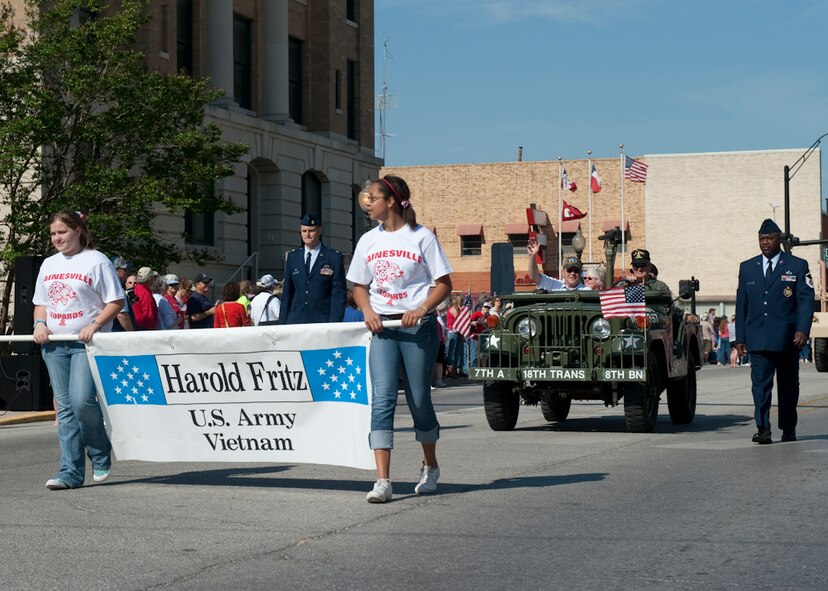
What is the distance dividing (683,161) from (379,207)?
62191mm

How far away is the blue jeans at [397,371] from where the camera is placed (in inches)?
330

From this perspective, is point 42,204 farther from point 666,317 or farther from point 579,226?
point 579,226

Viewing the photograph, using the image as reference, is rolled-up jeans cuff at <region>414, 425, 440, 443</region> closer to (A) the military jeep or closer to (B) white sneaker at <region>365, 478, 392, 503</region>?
(B) white sneaker at <region>365, 478, 392, 503</region>

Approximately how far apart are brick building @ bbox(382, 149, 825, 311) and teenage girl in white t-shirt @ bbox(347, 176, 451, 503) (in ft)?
189

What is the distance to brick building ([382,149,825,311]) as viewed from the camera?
67.4 metres

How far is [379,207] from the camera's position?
839 centimetres

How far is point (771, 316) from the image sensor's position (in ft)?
39.9

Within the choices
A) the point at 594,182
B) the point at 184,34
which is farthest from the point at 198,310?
Answer: the point at 594,182

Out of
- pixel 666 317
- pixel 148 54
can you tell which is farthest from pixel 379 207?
pixel 148 54

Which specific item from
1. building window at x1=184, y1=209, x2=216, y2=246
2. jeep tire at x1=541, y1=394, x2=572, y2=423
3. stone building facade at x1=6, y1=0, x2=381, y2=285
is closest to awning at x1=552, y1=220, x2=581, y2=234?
stone building facade at x1=6, y1=0, x2=381, y2=285

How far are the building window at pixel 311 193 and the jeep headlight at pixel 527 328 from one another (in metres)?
26.4

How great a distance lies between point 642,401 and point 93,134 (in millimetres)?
13335

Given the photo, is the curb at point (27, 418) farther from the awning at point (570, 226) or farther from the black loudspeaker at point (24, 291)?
the awning at point (570, 226)

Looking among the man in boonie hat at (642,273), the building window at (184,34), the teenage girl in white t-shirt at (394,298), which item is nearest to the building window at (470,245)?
the building window at (184,34)
